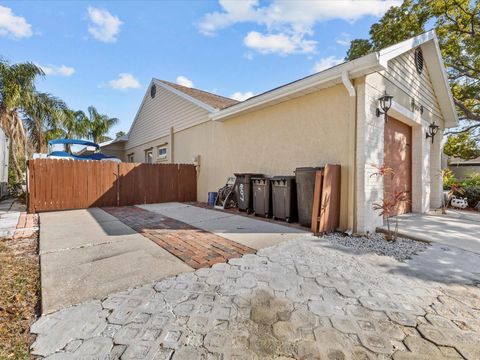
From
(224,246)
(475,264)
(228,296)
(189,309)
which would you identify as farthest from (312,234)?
(189,309)

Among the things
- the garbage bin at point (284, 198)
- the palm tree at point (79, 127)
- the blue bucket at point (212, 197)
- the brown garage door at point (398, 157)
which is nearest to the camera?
the garbage bin at point (284, 198)

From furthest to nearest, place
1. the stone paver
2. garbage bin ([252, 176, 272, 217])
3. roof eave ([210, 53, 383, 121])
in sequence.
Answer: garbage bin ([252, 176, 272, 217]) → roof eave ([210, 53, 383, 121]) → the stone paver

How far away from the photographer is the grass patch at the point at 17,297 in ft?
5.34

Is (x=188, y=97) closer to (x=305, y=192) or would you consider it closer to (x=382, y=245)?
(x=305, y=192)

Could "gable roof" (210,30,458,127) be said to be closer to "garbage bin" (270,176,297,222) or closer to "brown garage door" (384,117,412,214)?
"brown garage door" (384,117,412,214)

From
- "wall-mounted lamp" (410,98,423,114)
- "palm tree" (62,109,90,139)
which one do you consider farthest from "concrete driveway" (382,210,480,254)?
"palm tree" (62,109,90,139)

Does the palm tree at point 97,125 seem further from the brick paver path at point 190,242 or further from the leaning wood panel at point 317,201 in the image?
the leaning wood panel at point 317,201

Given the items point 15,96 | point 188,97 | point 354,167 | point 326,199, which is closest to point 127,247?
point 326,199

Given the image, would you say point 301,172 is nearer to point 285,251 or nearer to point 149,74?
point 285,251

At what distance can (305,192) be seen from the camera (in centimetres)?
506

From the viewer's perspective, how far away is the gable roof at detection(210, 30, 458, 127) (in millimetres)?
4410

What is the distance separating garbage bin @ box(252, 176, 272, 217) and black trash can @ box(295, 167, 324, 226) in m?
1.06

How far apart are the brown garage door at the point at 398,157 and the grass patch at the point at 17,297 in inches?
253

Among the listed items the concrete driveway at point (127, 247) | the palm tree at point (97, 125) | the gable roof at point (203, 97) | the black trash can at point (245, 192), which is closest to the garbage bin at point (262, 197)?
the black trash can at point (245, 192)
